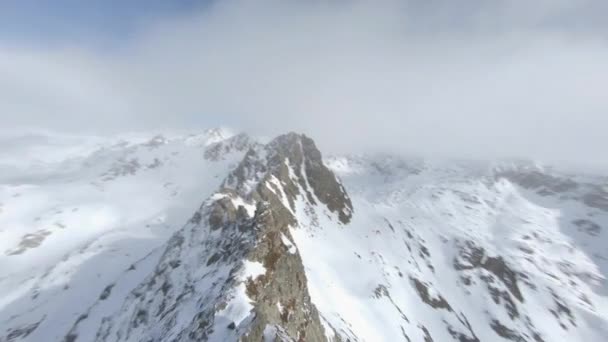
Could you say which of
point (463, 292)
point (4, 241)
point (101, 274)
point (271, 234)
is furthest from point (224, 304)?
point (4, 241)

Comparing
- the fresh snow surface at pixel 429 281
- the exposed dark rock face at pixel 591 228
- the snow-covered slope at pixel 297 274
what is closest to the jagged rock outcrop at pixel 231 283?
the snow-covered slope at pixel 297 274

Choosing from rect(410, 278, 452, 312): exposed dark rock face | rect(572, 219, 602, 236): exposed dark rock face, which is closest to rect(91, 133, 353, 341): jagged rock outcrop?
rect(410, 278, 452, 312): exposed dark rock face

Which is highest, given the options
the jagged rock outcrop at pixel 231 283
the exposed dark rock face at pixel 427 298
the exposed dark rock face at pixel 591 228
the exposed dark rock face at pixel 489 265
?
the jagged rock outcrop at pixel 231 283

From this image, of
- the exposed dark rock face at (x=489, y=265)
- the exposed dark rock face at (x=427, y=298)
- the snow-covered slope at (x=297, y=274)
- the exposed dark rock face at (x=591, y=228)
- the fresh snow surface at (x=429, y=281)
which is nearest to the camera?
the snow-covered slope at (x=297, y=274)

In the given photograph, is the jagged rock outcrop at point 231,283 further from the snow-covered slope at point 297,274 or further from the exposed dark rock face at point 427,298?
the exposed dark rock face at point 427,298

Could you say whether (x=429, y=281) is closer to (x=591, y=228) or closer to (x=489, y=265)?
(x=489, y=265)

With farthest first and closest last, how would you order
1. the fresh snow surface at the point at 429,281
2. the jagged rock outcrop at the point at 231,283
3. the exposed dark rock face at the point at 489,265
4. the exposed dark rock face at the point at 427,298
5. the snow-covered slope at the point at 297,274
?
the exposed dark rock face at the point at 489,265 → the exposed dark rock face at the point at 427,298 → the fresh snow surface at the point at 429,281 → the snow-covered slope at the point at 297,274 → the jagged rock outcrop at the point at 231,283

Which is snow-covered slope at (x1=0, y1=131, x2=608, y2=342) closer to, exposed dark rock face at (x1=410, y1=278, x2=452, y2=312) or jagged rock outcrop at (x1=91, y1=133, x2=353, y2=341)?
jagged rock outcrop at (x1=91, y1=133, x2=353, y2=341)

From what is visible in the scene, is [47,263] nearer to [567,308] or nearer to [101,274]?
[101,274]
